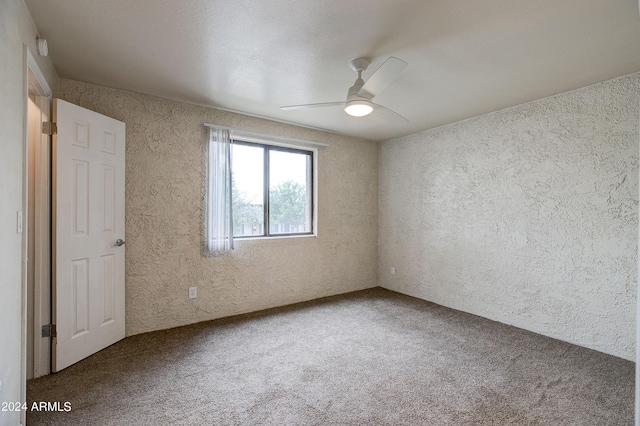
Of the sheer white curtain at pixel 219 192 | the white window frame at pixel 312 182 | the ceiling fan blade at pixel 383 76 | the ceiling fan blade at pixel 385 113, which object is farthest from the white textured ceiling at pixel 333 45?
the white window frame at pixel 312 182

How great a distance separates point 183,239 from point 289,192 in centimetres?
148

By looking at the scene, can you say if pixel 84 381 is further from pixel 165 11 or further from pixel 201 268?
pixel 165 11

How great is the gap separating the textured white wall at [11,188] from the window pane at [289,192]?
2.49 meters

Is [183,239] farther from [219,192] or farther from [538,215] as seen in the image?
[538,215]

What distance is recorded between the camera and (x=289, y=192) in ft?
13.5

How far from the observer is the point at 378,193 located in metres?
4.91

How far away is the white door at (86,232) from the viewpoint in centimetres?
229

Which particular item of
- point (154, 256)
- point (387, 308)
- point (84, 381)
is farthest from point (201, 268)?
point (387, 308)

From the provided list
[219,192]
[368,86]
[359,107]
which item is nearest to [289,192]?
[219,192]

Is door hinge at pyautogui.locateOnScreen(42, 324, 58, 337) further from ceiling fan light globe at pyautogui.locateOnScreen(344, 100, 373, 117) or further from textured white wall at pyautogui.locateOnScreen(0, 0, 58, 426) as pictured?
ceiling fan light globe at pyautogui.locateOnScreen(344, 100, 373, 117)

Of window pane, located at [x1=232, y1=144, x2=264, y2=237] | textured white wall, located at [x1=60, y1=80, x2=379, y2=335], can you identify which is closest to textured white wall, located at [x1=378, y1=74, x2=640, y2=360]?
textured white wall, located at [x1=60, y1=80, x2=379, y2=335]

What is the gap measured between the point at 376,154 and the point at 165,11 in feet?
11.9

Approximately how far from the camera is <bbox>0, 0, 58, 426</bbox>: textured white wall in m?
1.41

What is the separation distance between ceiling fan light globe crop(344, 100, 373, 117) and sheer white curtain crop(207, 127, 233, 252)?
1668mm
